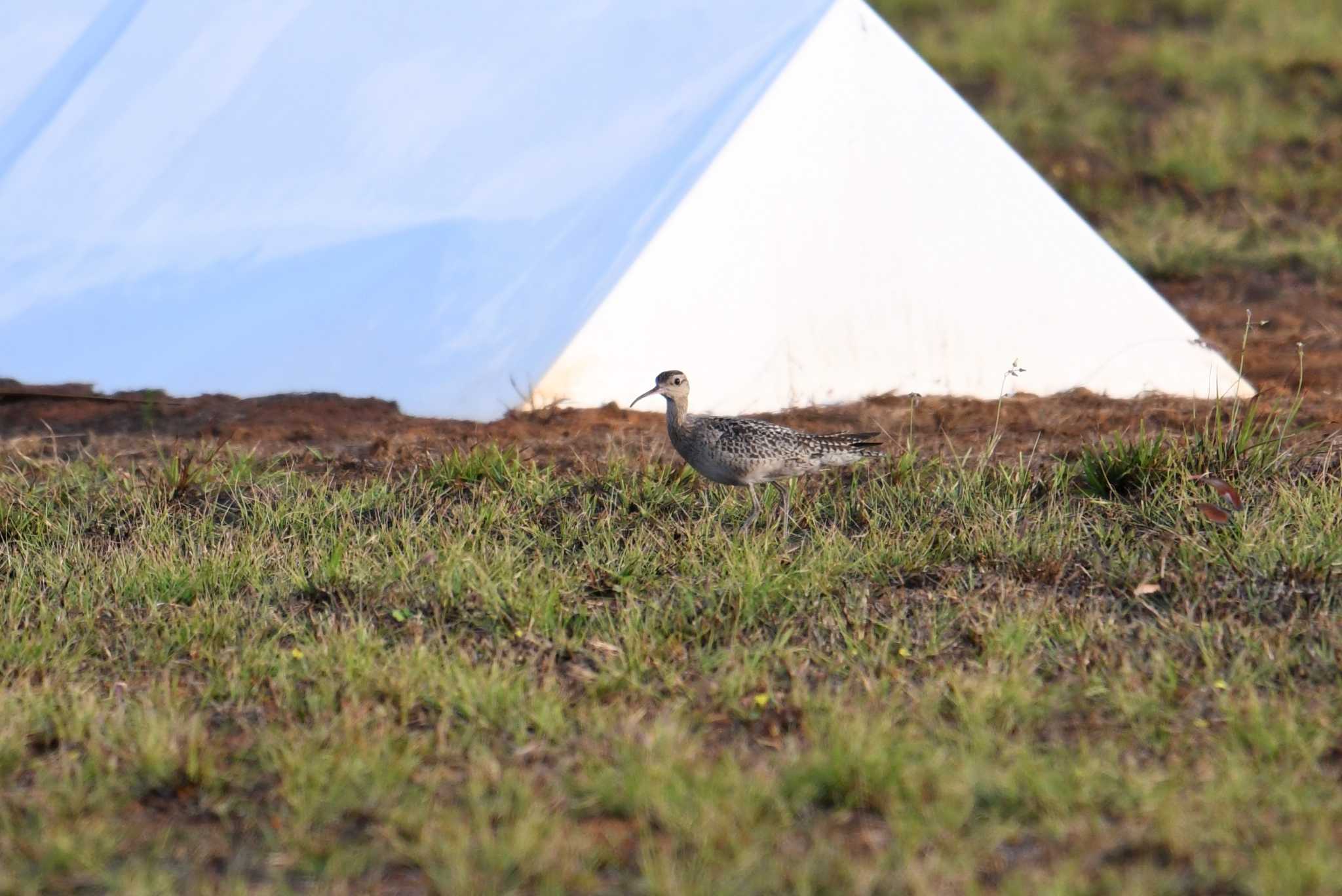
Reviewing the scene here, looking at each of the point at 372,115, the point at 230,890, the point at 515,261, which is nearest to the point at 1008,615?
the point at 230,890

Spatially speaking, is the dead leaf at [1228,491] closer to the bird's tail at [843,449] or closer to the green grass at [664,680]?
the green grass at [664,680]

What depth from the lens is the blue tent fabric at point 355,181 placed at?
6.88m

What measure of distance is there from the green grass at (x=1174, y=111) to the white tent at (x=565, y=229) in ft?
11.5

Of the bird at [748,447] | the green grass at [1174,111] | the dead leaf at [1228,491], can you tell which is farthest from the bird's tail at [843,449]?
the green grass at [1174,111]

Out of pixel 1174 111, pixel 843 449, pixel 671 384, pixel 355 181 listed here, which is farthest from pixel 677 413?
pixel 1174 111

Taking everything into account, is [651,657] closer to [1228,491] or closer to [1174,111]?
[1228,491]

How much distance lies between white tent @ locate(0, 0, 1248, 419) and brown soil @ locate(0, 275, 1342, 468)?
103 mm

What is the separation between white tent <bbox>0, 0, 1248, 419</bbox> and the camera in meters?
6.82

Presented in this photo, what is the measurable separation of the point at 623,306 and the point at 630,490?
38.6 inches

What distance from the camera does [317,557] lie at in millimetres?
5371

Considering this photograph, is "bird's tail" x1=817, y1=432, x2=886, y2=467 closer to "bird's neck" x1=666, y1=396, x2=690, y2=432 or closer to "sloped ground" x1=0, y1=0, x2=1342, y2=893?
"sloped ground" x1=0, y1=0, x2=1342, y2=893

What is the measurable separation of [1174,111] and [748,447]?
28.8 feet

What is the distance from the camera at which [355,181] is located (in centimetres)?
732

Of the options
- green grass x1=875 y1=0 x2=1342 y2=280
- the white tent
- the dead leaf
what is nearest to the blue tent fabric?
the white tent
